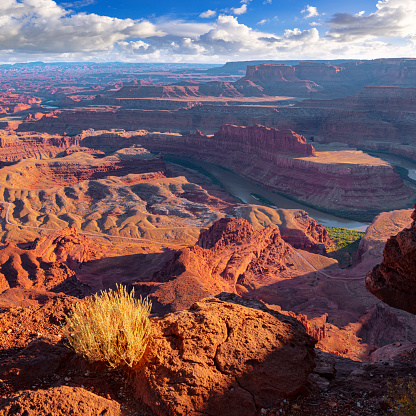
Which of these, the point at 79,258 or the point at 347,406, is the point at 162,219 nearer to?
the point at 79,258

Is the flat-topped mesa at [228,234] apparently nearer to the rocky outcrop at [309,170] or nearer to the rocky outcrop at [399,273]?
the rocky outcrop at [399,273]

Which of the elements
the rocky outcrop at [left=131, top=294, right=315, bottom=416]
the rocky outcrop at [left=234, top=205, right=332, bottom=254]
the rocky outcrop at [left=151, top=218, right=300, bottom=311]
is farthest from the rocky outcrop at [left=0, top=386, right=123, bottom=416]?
the rocky outcrop at [left=234, top=205, right=332, bottom=254]

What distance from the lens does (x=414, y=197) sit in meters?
85.2

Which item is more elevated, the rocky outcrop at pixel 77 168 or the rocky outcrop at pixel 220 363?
the rocky outcrop at pixel 220 363

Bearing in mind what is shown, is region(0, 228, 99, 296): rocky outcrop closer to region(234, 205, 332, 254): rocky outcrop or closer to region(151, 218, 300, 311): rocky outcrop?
region(151, 218, 300, 311): rocky outcrop

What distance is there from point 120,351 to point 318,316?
23580mm

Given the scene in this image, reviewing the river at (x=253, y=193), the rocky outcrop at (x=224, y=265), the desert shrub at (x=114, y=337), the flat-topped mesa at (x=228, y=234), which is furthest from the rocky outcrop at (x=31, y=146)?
the desert shrub at (x=114, y=337)

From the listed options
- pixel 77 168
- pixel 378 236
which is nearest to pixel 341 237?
pixel 378 236

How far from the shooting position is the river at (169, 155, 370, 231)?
247 feet

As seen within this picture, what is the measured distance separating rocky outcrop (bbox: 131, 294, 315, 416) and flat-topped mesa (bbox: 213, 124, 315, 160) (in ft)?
294

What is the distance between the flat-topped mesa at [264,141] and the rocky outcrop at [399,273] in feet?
284

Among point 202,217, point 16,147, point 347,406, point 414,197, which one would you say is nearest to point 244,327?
point 347,406

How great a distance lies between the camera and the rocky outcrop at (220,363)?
9156 mm

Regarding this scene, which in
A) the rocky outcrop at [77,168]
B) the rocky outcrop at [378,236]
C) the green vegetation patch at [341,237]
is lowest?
the green vegetation patch at [341,237]
